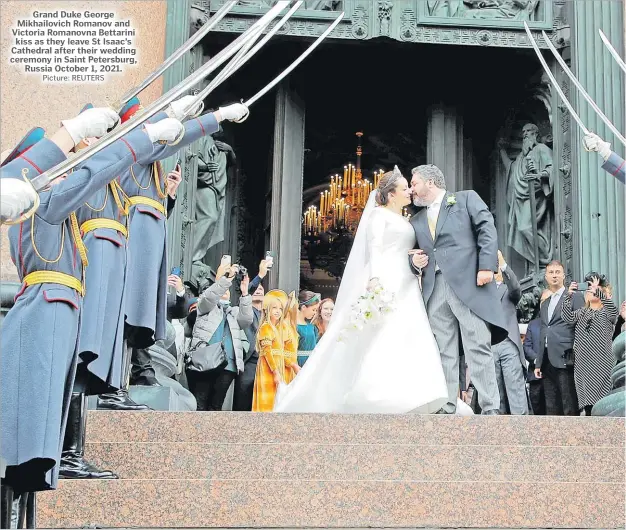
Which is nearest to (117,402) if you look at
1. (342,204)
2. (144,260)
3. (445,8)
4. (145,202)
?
(144,260)

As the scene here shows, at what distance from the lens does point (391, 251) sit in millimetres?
9250

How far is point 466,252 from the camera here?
9062 millimetres

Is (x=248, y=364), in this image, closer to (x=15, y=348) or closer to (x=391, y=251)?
(x=391, y=251)

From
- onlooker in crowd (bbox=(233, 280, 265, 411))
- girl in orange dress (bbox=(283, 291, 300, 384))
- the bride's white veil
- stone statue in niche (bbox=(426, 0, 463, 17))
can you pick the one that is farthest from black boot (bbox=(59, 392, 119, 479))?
stone statue in niche (bbox=(426, 0, 463, 17))

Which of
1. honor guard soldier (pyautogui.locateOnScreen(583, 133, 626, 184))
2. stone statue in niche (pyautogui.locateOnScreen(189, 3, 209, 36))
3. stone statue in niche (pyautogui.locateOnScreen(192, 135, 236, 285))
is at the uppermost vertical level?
stone statue in niche (pyautogui.locateOnScreen(189, 3, 209, 36))

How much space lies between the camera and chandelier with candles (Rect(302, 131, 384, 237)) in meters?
19.0

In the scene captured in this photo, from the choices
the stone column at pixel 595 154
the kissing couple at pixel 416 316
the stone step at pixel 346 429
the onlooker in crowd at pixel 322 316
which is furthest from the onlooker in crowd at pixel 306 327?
the stone step at pixel 346 429

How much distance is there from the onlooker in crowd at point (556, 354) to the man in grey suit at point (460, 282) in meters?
1.74

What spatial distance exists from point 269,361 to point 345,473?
13.4 feet

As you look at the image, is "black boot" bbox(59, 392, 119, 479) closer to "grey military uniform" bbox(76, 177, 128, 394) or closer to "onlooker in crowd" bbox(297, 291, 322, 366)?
"grey military uniform" bbox(76, 177, 128, 394)

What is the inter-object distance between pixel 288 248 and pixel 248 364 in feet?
10.8

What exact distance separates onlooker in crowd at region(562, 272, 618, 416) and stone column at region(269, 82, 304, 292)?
15.3 ft

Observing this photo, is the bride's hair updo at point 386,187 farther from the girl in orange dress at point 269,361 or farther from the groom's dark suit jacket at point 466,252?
the girl in orange dress at point 269,361

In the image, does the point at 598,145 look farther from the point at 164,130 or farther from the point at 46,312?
the point at 46,312
